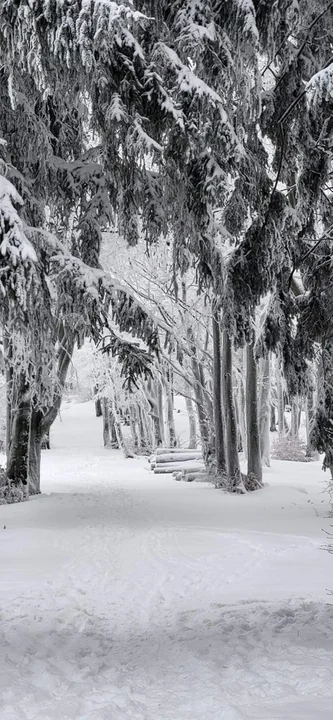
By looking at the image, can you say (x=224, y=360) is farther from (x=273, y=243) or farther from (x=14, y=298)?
(x=14, y=298)

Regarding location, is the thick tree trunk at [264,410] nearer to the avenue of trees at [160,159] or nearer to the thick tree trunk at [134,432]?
the thick tree trunk at [134,432]

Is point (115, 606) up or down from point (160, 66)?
down

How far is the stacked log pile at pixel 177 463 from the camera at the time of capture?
20.4 m

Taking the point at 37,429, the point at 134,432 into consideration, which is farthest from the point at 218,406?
the point at 134,432

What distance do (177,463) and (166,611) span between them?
16.7 metres

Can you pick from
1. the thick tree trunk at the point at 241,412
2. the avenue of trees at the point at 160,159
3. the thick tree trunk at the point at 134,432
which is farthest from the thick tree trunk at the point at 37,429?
the thick tree trunk at the point at 134,432

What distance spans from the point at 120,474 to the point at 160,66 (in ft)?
64.6

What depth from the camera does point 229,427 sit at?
1560cm

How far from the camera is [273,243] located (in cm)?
659

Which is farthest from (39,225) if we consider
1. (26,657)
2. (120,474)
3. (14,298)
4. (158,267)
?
(120,474)

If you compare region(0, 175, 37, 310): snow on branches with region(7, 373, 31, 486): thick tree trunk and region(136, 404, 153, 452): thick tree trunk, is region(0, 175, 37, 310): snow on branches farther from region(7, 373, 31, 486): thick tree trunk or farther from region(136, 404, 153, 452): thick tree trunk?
region(136, 404, 153, 452): thick tree trunk

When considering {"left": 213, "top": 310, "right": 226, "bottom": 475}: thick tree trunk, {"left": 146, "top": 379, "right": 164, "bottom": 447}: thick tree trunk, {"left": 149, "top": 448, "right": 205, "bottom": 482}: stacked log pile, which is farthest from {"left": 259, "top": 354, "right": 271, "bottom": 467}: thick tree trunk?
{"left": 146, "top": 379, "right": 164, "bottom": 447}: thick tree trunk

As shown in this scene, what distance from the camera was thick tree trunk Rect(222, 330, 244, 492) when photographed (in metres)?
15.4

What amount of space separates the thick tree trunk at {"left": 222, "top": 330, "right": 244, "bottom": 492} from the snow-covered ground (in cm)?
114
